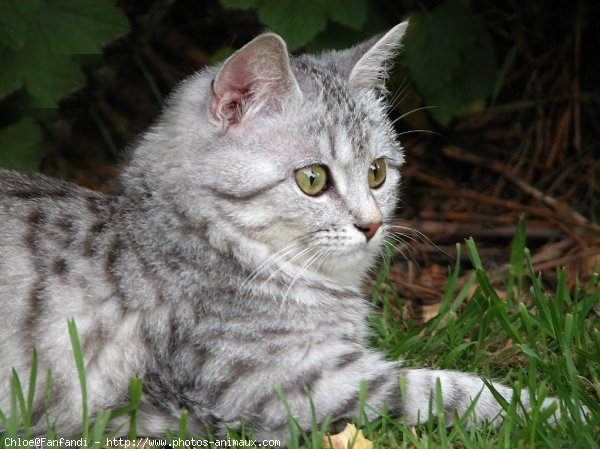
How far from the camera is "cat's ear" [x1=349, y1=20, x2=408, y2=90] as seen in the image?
9.99 ft

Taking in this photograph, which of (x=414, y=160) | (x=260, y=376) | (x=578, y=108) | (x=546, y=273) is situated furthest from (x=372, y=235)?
(x=578, y=108)

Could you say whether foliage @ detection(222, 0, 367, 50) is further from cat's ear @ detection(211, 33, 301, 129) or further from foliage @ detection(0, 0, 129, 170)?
cat's ear @ detection(211, 33, 301, 129)

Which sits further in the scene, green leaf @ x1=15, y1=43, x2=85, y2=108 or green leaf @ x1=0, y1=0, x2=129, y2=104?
green leaf @ x1=15, y1=43, x2=85, y2=108

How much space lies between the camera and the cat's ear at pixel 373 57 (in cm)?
304

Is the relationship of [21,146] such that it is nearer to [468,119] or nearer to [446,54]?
[446,54]

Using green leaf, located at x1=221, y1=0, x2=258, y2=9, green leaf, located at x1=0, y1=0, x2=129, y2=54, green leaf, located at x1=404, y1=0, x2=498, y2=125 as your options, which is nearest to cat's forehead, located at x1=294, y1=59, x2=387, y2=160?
green leaf, located at x1=221, y1=0, x2=258, y2=9

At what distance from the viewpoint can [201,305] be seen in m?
2.71

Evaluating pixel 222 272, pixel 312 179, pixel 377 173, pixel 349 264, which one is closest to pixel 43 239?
pixel 222 272

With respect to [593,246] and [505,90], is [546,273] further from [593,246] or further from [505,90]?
[505,90]

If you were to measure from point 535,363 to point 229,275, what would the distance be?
3.28 ft

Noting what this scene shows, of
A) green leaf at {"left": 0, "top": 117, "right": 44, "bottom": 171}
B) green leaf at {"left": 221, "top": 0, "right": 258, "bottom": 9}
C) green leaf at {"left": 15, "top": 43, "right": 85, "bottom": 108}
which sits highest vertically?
green leaf at {"left": 221, "top": 0, "right": 258, "bottom": 9}

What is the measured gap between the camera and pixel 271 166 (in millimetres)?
2711

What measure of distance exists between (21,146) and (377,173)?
1883 mm

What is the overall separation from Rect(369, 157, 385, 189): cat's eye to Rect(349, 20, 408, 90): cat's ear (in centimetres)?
30
